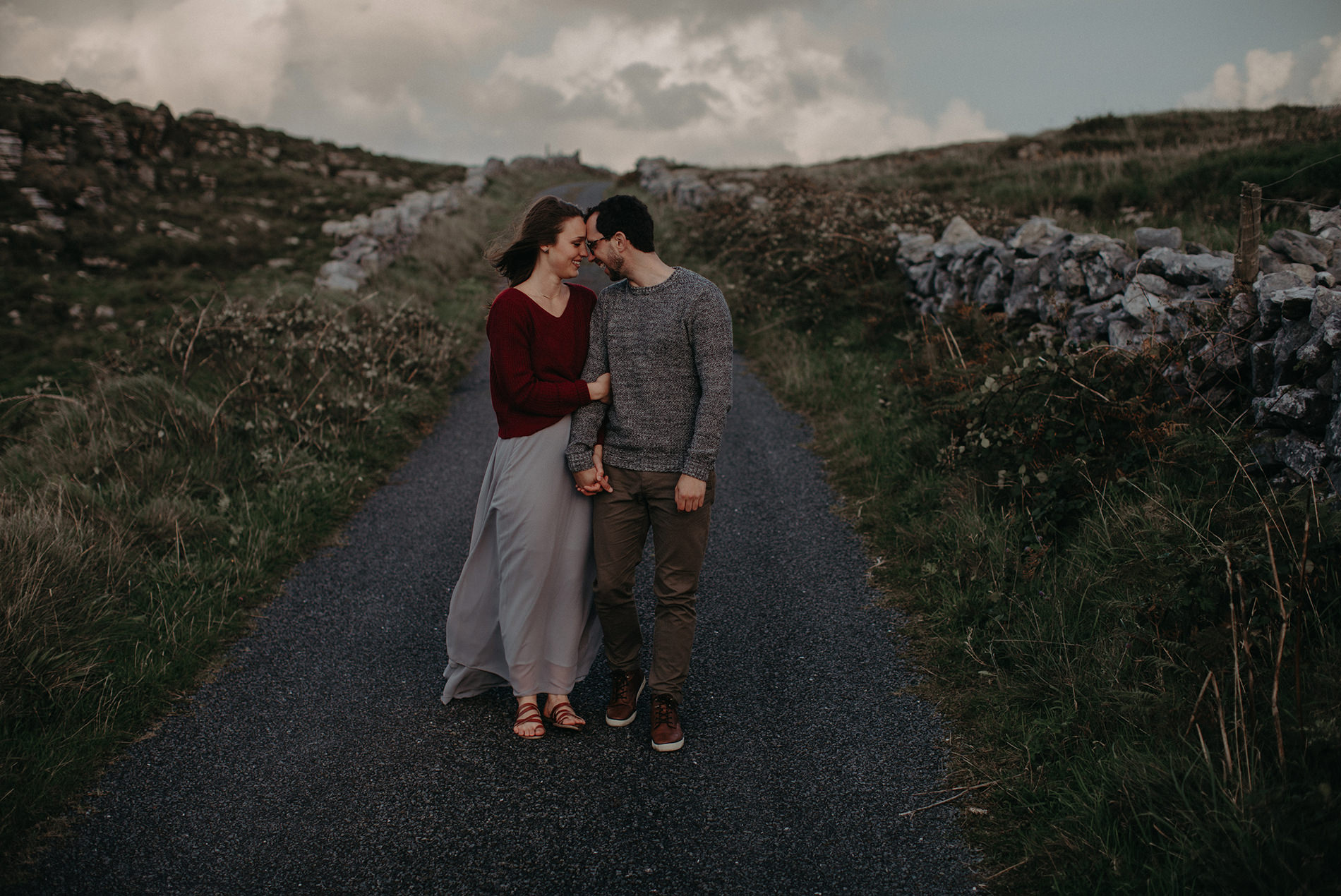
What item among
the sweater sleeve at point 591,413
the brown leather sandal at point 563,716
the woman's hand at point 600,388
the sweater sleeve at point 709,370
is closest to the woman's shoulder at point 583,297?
the sweater sleeve at point 591,413

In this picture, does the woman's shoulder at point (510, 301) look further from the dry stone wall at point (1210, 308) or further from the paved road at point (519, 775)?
the dry stone wall at point (1210, 308)

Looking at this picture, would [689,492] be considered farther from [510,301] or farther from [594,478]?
[510,301]

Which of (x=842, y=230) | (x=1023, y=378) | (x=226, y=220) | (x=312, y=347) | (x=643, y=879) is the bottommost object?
(x=643, y=879)

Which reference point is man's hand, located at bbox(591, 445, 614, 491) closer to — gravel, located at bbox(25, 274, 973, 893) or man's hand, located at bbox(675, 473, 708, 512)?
man's hand, located at bbox(675, 473, 708, 512)

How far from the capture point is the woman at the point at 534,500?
3262 millimetres

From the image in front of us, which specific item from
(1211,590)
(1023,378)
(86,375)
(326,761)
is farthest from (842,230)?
(86,375)

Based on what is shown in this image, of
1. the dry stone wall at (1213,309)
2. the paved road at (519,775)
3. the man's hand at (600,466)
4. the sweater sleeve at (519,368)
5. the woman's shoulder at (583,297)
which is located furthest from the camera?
the dry stone wall at (1213,309)

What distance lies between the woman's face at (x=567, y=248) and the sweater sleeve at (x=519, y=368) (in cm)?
26

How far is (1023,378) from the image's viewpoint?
475 cm

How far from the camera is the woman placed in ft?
10.7

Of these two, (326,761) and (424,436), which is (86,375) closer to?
(424,436)

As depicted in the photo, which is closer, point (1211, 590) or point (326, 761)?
point (1211, 590)

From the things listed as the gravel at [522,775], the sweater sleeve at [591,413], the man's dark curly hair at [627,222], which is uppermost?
the man's dark curly hair at [627,222]

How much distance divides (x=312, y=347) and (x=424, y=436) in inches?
66.6
